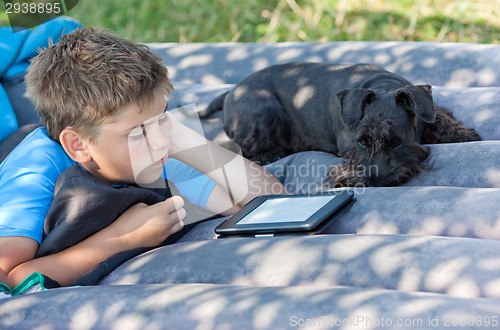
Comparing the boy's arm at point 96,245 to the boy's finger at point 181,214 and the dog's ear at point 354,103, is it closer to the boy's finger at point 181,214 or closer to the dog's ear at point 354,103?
the boy's finger at point 181,214

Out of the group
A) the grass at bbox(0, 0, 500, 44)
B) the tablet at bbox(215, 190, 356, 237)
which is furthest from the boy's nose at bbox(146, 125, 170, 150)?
the grass at bbox(0, 0, 500, 44)

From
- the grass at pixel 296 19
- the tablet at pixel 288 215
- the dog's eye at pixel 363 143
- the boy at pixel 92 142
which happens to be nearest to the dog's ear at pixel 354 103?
the dog's eye at pixel 363 143

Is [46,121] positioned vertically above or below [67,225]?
above

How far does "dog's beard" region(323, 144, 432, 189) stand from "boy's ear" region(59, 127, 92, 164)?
1.30m

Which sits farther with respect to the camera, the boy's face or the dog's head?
the dog's head

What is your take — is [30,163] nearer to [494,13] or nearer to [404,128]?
[404,128]

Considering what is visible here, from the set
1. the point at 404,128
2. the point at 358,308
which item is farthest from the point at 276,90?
the point at 358,308

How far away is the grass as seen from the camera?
7316 mm

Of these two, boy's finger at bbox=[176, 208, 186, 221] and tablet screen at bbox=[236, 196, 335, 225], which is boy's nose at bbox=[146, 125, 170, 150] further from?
tablet screen at bbox=[236, 196, 335, 225]

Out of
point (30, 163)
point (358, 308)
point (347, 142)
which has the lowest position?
point (347, 142)

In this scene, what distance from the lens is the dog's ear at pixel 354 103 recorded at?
10.8 feet

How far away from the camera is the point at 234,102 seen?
4289mm

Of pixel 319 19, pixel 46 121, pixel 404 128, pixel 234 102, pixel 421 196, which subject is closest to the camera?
pixel 421 196

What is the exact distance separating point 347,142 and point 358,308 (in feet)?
7.32
